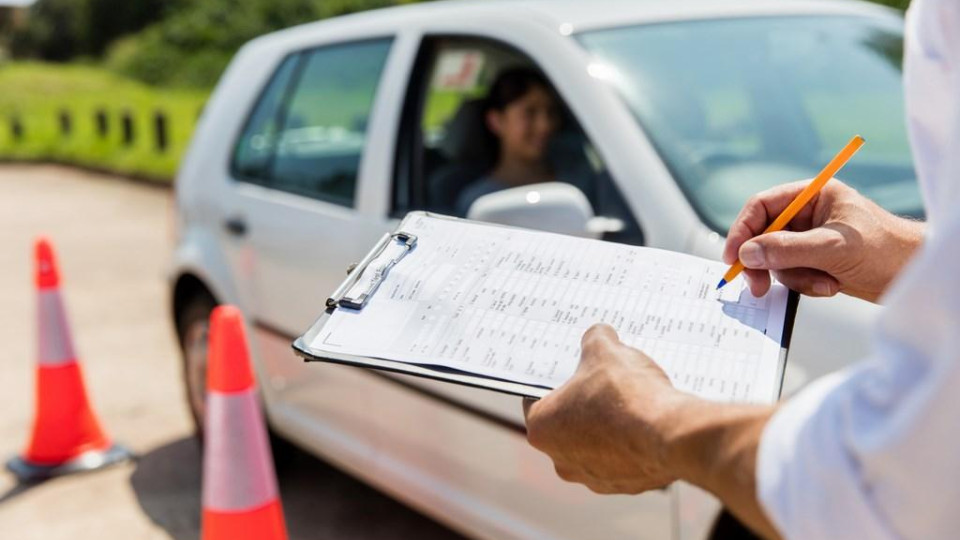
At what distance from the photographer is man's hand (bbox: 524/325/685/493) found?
3.66 feet

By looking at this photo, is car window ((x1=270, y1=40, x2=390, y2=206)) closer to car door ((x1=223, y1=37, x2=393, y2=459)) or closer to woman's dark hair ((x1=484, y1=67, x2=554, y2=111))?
car door ((x1=223, y1=37, x2=393, y2=459))

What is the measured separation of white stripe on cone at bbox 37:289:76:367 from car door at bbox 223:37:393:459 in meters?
0.79

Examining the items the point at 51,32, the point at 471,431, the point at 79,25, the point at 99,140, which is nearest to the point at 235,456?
the point at 471,431

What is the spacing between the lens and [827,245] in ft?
4.83

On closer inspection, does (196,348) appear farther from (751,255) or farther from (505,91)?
(751,255)

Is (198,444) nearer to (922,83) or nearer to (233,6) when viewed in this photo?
(922,83)

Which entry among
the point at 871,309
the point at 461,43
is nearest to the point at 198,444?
the point at 461,43

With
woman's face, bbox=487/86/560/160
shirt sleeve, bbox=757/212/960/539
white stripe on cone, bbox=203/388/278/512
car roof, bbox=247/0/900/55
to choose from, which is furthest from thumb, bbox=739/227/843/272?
woman's face, bbox=487/86/560/160

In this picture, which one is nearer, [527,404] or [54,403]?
[527,404]

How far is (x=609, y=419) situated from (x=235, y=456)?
186 centimetres

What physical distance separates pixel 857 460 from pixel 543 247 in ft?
2.42

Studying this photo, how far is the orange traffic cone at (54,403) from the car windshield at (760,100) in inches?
91.3

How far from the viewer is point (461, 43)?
10.8ft

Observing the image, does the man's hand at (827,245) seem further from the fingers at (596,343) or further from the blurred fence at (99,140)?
the blurred fence at (99,140)
